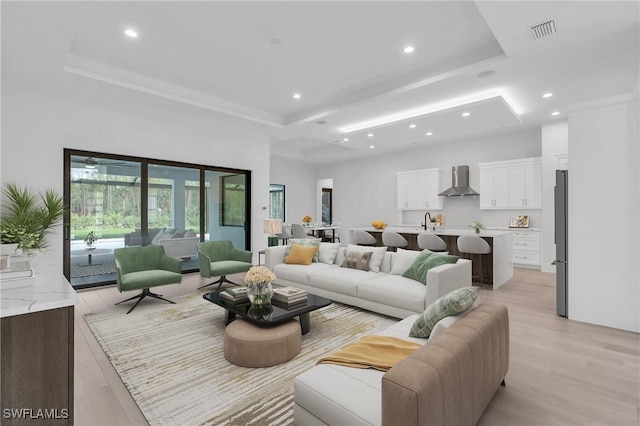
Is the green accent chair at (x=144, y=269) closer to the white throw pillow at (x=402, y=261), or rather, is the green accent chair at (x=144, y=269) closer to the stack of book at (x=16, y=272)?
the stack of book at (x=16, y=272)

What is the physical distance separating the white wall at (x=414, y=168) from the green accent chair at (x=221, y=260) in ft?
17.8

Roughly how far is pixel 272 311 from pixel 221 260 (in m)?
2.50

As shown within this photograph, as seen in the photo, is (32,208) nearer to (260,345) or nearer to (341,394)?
(260,345)

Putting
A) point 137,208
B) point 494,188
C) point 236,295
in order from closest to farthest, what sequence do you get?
point 236,295 < point 137,208 < point 494,188

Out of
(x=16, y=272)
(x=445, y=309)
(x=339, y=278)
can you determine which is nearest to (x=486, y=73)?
(x=339, y=278)

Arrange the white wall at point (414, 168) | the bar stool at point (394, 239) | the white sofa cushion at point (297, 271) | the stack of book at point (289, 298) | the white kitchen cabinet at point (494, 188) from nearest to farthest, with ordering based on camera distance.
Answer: the stack of book at point (289, 298)
the white sofa cushion at point (297, 271)
the bar stool at point (394, 239)
the white kitchen cabinet at point (494, 188)
the white wall at point (414, 168)

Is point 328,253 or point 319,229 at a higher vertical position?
point 319,229

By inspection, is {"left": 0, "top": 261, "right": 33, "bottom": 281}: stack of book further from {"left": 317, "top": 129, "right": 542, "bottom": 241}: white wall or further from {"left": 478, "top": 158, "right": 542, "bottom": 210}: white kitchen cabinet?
{"left": 317, "top": 129, "right": 542, "bottom": 241}: white wall

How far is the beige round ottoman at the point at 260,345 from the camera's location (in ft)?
8.26

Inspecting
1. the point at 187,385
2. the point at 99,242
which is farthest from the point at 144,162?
the point at 187,385

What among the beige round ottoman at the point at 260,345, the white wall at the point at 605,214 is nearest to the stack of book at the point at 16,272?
the beige round ottoman at the point at 260,345

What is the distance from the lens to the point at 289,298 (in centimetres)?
312

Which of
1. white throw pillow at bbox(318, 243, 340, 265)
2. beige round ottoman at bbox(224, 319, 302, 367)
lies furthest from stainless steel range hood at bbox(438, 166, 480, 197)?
beige round ottoman at bbox(224, 319, 302, 367)

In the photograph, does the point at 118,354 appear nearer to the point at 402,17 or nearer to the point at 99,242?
the point at 99,242
